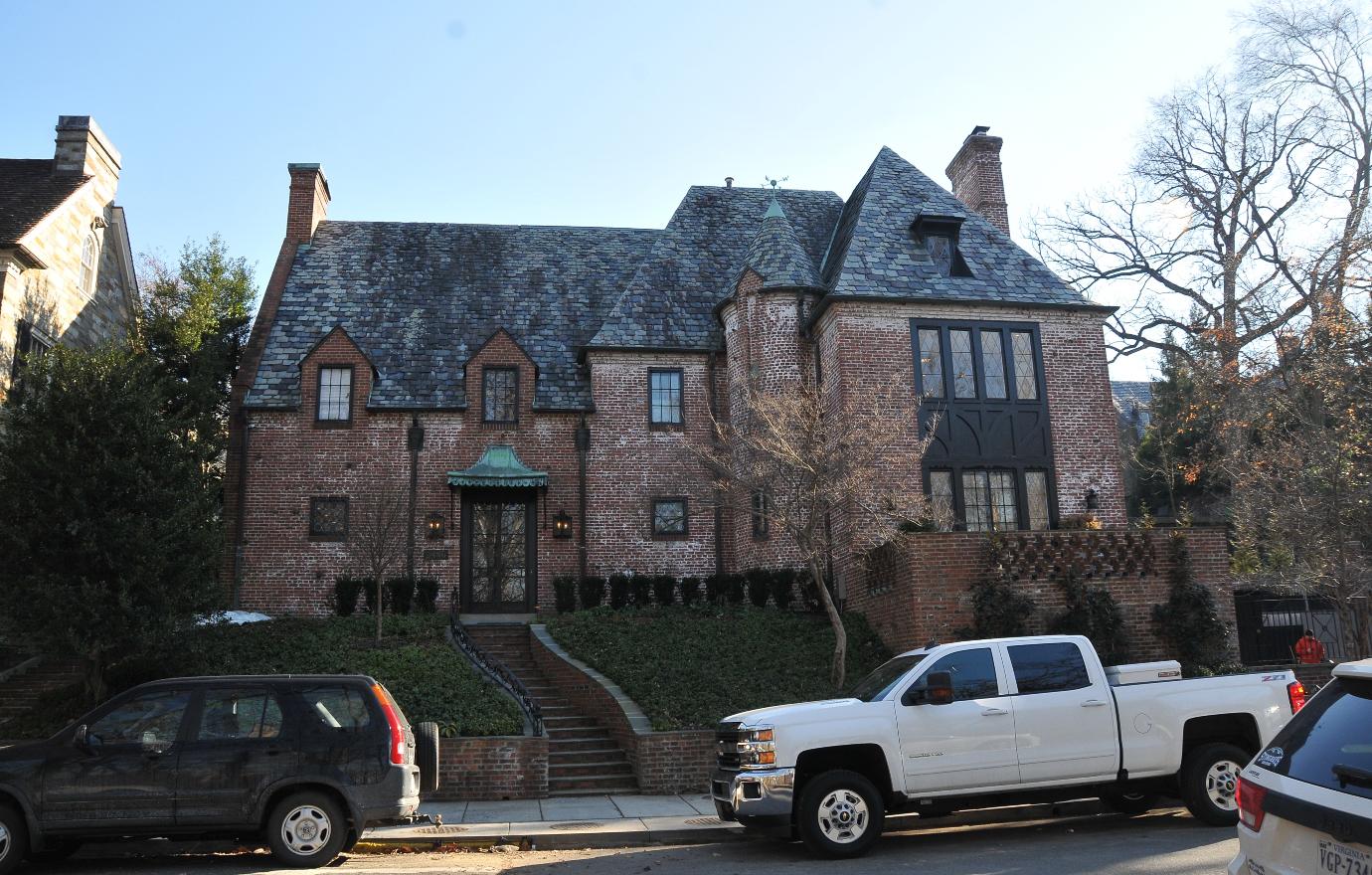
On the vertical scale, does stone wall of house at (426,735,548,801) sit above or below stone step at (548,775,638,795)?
above

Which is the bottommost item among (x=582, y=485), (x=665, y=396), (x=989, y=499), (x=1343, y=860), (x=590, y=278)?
(x=1343, y=860)

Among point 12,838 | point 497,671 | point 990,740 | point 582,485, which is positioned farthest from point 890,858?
point 582,485

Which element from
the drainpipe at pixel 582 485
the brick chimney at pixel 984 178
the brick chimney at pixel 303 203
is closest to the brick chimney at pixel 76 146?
the brick chimney at pixel 303 203

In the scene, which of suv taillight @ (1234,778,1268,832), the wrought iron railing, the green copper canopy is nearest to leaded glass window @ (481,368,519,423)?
the green copper canopy

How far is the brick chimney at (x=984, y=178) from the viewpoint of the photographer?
25.5 meters

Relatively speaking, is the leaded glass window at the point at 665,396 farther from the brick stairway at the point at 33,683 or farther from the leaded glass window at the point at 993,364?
Result: the brick stairway at the point at 33,683

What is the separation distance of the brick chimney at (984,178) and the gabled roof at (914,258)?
1.75 metres

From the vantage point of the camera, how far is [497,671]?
15773 mm

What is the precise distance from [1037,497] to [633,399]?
888 cm

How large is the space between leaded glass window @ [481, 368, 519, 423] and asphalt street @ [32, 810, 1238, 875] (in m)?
13.7

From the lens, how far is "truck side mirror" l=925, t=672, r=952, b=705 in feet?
29.7

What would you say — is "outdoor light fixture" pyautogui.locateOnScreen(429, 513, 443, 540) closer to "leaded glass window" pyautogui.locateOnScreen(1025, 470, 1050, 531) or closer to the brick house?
the brick house

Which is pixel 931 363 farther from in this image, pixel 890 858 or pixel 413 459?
pixel 890 858

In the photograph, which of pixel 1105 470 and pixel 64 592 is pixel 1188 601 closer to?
pixel 1105 470
